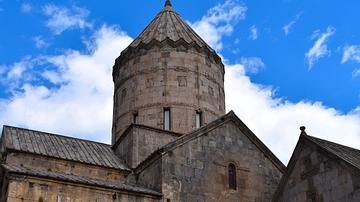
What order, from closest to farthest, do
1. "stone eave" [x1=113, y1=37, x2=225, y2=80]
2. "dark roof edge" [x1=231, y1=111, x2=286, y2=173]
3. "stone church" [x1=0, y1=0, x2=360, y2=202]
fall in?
"stone church" [x1=0, y1=0, x2=360, y2=202]
"dark roof edge" [x1=231, y1=111, x2=286, y2=173]
"stone eave" [x1=113, y1=37, x2=225, y2=80]

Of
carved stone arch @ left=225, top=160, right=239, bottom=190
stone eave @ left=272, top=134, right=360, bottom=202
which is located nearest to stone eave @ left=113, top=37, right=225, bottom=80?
carved stone arch @ left=225, top=160, right=239, bottom=190

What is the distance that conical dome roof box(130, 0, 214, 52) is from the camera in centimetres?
1780

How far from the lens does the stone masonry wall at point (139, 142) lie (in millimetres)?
14617

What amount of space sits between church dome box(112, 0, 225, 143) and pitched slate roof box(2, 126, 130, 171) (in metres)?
1.93

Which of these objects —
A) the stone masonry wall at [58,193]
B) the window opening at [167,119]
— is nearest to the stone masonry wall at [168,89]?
the window opening at [167,119]

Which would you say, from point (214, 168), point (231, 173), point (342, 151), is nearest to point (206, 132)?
point (214, 168)

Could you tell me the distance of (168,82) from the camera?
1686 cm

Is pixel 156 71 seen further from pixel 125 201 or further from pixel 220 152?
pixel 125 201

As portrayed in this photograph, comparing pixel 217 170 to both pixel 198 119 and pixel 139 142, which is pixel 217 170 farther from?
pixel 198 119

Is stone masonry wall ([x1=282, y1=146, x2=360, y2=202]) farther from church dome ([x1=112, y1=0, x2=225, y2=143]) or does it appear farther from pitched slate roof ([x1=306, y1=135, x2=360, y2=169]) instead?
church dome ([x1=112, y1=0, x2=225, y2=143])

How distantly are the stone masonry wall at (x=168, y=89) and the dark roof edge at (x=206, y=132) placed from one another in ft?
5.39

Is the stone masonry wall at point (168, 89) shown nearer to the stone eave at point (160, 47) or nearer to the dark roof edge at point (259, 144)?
the stone eave at point (160, 47)

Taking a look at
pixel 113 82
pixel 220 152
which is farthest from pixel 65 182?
pixel 113 82

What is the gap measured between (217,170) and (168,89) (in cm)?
384
